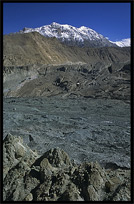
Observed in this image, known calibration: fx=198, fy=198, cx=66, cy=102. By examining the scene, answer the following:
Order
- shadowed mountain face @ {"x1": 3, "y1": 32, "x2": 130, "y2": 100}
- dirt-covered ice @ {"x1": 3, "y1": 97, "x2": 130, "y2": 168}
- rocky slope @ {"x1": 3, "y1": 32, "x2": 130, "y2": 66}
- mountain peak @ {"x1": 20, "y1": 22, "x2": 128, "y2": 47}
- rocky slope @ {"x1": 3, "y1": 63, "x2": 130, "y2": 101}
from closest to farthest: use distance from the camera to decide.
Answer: dirt-covered ice @ {"x1": 3, "y1": 97, "x2": 130, "y2": 168}, rocky slope @ {"x1": 3, "y1": 63, "x2": 130, "y2": 101}, shadowed mountain face @ {"x1": 3, "y1": 32, "x2": 130, "y2": 100}, rocky slope @ {"x1": 3, "y1": 32, "x2": 130, "y2": 66}, mountain peak @ {"x1": 20, "y1": 22, "x2": 128, "y2": 47}

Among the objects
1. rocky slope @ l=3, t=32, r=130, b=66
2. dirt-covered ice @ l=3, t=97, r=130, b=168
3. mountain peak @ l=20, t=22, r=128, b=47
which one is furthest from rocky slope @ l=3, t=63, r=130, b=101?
mountain peak @ l=20, t=22, r=128, b=47

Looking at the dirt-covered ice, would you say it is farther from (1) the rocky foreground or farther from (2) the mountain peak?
(2) the mountain peak

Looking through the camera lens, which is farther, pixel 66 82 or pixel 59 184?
pixel 66 82

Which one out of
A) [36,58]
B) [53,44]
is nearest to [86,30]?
[53,44]

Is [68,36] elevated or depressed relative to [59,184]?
elevated

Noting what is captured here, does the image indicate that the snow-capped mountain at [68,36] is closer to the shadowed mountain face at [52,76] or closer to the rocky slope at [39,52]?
the rocky slope at [39,52]

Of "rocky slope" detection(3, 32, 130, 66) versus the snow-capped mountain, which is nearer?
"rocky slope" detection(3, 32, 130, 66)

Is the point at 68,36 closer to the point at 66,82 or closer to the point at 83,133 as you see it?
the point at 66,82

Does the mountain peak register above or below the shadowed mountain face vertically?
above

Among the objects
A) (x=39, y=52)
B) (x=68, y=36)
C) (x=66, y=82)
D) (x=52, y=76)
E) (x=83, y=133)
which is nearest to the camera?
(x=83, y=133)

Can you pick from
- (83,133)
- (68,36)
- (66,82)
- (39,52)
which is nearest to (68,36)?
(68,36)

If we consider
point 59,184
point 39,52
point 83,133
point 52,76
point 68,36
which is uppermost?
point 68,36
